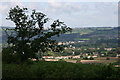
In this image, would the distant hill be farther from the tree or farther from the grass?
the grass

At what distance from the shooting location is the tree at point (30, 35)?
13797mm

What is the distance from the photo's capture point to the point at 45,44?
14609 mm

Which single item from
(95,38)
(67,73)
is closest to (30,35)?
(67,73)

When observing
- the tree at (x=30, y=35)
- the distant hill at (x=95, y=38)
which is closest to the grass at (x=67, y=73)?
the tree at (x=30, y=35)

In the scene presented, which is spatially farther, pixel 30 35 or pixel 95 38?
pixel 95 38

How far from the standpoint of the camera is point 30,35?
14484 mm

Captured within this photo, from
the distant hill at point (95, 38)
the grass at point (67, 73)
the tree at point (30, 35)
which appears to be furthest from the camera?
the distant hill at point (95, 38)

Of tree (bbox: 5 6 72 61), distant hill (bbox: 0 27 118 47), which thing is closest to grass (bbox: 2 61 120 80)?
tree (bbox: 5 6 72 61)

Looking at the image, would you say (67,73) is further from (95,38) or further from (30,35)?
(95,38)

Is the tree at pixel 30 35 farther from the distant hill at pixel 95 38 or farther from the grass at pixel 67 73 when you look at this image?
the distant hill at pixel 95 38

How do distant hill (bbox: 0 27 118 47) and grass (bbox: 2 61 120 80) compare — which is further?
distant hill (bbox: 0 27 118 47)

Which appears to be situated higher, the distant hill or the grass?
the distant hill

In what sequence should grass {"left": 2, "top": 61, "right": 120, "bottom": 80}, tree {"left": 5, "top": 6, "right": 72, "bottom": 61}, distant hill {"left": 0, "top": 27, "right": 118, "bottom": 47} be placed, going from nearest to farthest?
grass {"left": 2, "top": 61, "right": 120, "bottom": 80}, tree {"left": 5, "top": 6, "right": 72, "bottom": 61}, distant hill {"left": 0, "top": 27, "right": 118, "bottom": 47}

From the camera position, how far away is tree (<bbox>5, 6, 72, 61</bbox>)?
45.3 ft
